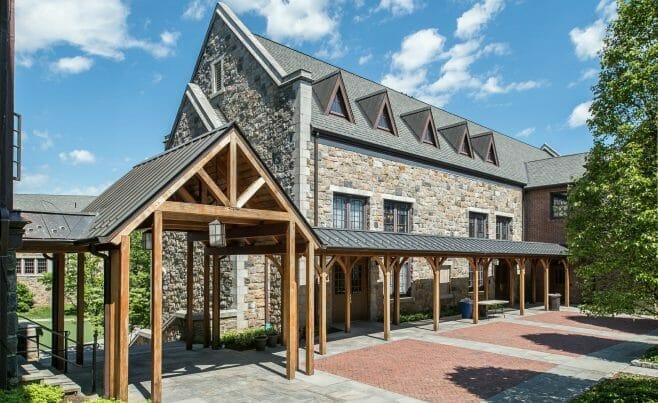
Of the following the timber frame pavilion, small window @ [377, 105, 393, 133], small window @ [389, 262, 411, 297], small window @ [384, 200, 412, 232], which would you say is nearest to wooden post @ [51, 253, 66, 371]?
the timber frame pavilion

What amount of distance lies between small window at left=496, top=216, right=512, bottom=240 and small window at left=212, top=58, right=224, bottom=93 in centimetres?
1659

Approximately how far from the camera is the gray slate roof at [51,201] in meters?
47.9

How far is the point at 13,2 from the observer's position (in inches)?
289

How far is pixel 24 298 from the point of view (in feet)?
119

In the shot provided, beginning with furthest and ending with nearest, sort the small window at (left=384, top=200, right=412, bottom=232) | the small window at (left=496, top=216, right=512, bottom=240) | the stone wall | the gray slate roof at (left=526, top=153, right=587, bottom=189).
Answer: the gray slate roof at (left=526, top=153, right=587, bottom=189) < the small window at (left=496, top=216, right=512, bottom=240) < the small window at (left=384, top=200, right=412, bottom=232) < the stone wall

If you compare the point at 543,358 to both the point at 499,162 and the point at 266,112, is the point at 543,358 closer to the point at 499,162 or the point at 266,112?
the point at 266,112

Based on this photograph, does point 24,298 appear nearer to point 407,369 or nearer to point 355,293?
point 355,293

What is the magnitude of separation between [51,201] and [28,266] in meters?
15.6

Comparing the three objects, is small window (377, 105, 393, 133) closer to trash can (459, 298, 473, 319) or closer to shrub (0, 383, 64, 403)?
trash can (459, 298, 473, 319)

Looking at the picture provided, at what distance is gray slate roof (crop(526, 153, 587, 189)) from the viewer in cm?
2769

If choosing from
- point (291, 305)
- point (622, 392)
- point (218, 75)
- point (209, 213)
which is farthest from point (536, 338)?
point (218, 75)

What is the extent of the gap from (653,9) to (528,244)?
1783 cm

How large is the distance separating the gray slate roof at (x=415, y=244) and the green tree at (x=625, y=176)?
2.97 meters

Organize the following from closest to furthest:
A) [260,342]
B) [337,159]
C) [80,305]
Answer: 1. [80,305]
2. [260,342]
3. [337,159]
